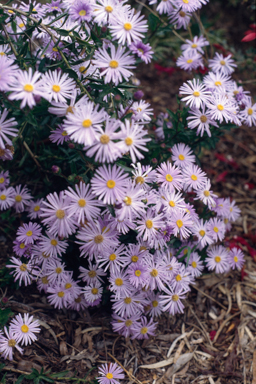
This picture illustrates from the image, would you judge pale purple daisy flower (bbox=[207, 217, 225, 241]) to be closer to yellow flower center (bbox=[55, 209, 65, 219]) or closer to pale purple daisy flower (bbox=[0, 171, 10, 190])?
yellow flower center (bbox=[55, 209, 65, 219])

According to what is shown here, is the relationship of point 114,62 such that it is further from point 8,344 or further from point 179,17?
point 8,344

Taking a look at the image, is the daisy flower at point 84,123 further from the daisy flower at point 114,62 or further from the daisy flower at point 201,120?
the daisy flower at point 201,120

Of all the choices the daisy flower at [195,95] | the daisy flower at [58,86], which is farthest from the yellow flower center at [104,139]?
the daisy flower at [195,95]

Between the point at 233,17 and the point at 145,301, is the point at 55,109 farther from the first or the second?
the point at 233,17

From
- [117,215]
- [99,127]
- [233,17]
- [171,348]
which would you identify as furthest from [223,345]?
[233,17]

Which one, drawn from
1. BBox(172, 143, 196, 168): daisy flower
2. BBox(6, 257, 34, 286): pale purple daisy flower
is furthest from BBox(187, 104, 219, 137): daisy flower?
BBox(6, 257, 34, 286): pale purple daisy flower

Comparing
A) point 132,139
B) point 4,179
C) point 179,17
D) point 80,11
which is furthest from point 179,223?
point 179,17

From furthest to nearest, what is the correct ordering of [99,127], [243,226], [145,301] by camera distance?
[243,226] < [145,301] < [99,127]
